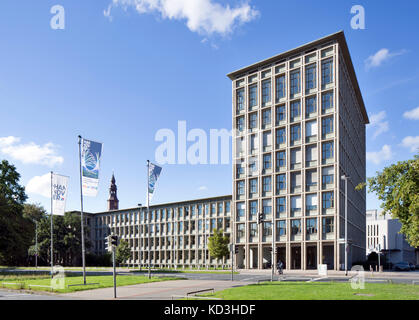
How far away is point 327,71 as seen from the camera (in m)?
58.8

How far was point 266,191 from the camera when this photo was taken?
2498 inches

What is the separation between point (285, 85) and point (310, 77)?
4.28 meters

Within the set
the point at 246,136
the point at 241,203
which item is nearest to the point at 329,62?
the point at 246,136

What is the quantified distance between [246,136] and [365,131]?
46.5m

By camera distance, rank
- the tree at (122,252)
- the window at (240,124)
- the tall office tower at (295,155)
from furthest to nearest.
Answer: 1. the tree at (122,252)
2. the window at (240,124)
3. the tall office tower at (295,155)

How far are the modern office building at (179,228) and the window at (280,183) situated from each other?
17590mm

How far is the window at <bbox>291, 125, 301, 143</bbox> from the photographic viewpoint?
60.8m

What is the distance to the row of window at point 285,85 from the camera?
58.8m

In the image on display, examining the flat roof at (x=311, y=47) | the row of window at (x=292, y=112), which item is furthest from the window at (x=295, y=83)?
the flat roof at (x=311, y=47)

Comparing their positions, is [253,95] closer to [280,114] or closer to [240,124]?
[240,124]

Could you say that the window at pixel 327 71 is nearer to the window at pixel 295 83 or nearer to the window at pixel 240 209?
the window at pixel 295 83
